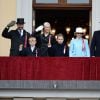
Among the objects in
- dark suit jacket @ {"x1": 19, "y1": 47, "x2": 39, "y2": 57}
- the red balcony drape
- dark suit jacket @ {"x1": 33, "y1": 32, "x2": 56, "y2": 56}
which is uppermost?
dark suit jacket @ {"x1": 33, "y1": 32, "x2": 56, "y2": 56}

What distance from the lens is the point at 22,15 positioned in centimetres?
1927

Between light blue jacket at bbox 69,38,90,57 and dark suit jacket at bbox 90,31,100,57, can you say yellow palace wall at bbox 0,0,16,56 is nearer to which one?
dark suit jacket at bbox 90,31,100,57

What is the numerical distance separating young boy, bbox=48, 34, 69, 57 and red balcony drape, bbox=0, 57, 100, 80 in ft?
3.25

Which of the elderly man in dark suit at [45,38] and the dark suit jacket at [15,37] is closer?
the elderly man in dark suit at [45,38]

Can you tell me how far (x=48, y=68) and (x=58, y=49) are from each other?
3.86 feet

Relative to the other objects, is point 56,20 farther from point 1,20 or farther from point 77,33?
point 77,33

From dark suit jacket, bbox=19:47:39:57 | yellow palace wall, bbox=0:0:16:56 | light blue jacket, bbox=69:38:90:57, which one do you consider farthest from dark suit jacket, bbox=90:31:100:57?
yellow palace wall, bbox=0:0:16:56

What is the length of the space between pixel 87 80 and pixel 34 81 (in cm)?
108

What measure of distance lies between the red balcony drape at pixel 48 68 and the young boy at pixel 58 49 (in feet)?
3.25

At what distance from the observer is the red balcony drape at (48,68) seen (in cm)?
1511

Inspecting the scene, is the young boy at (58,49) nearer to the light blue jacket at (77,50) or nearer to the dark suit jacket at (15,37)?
the light blue jacket at (77,50)

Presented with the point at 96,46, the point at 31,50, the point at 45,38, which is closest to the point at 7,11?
the point at 45,38

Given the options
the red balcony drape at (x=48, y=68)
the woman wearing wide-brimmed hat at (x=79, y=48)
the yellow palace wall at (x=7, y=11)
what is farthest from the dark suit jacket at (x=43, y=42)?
the yellow palace wall at (x=7, y=11)

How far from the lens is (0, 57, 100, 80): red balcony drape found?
49.6 feet
